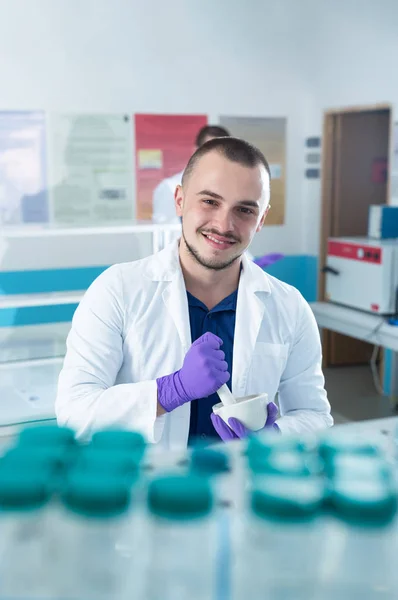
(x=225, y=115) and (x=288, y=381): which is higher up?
(x=225, y=115)

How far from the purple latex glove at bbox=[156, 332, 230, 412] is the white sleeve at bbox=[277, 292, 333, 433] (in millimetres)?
276

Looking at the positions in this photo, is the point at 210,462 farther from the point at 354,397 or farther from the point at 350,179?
the point at 350,179

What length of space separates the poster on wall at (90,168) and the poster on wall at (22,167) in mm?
79

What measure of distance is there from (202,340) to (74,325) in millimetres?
343

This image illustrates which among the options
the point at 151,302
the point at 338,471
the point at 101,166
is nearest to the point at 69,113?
the point at 101,166

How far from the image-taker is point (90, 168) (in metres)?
4.93

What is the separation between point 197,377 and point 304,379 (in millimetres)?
405

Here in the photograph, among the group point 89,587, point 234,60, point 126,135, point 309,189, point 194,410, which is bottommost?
point 194,410

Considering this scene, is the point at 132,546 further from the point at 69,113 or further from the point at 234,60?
the point at 234,60

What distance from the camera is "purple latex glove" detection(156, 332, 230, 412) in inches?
57.5

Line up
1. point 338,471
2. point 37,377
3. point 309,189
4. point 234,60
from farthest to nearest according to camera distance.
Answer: point 309,189
point 234,60
point 37,377
point 338,471

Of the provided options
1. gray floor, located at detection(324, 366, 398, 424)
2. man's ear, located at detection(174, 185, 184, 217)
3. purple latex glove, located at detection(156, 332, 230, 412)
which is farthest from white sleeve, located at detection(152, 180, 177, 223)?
purple latex glove, located at detection(156, 332, 230, 412)

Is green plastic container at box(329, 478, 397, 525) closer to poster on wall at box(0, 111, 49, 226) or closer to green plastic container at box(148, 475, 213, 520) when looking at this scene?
green plastic container at box(148, 475, 213, 520)

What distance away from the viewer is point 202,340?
1548mm
